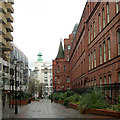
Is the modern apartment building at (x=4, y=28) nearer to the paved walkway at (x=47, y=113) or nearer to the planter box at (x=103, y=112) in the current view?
the paved walkway at (x=47, y=113)

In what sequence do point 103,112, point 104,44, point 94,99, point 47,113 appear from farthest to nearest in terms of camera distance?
point 104,44 < point 47,113 < point 94,99 < point 103,112

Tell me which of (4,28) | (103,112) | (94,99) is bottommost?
(103,112)

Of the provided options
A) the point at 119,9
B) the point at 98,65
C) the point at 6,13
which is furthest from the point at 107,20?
the point at 6,13

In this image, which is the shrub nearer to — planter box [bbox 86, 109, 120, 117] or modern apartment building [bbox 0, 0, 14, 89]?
planter box [bbox 86, 109, 120, 117]

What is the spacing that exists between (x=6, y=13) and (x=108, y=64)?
36237mm

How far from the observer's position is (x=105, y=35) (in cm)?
2812

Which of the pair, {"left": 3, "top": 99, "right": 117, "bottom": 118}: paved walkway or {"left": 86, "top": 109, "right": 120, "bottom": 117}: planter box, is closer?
{"left": 86, "top": 109, "right": 120, "bottom": 117}: planter box

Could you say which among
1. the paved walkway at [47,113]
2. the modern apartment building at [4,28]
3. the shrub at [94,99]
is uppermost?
the modern apartment building at [4,28]

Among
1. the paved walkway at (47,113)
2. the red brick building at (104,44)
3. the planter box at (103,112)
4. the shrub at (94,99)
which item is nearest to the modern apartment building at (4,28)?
the red brick building at (104,44)

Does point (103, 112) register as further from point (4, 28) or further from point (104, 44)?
point (4, 28)

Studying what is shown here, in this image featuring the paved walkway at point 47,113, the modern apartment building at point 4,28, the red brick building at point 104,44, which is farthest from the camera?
the modern apartment building at point 4,28

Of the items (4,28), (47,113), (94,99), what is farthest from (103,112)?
(4,28)

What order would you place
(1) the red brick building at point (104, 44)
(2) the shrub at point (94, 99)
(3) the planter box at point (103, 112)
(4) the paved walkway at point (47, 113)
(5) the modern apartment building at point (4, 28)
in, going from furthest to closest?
(5) the modern apartment building at point (4, 28) → (1) the red brick building at point (104, 44) → (2) the shrub at point (94, 99) → (4) the paved walkway at point (47, 113) → (3) the planter box at point (103, 112)

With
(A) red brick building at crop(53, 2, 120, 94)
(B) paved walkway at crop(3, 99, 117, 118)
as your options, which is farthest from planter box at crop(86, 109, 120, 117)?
(A) red brick building at crop(53, 2, 120, 94)
